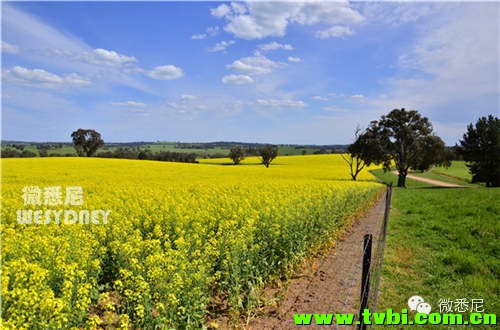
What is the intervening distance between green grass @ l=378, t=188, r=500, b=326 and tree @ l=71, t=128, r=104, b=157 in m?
87.8

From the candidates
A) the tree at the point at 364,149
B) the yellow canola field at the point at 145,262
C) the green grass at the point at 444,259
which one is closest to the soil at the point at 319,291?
the yellow canola field at the point at 145,262

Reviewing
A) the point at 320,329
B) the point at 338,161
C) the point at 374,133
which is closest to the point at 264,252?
the point at 320,329

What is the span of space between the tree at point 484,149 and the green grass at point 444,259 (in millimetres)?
35894

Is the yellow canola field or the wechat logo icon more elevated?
the yellow canola field

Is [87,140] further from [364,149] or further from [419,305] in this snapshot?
[419,305]

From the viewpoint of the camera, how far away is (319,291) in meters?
6.71

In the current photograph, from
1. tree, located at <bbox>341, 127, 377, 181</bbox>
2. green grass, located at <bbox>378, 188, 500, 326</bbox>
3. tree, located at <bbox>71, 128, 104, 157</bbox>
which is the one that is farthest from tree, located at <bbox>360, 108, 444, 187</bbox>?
tree, located at <bbox>71, 128, 104, 157</bbox>

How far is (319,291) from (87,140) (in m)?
92.4

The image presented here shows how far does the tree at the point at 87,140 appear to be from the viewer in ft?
281

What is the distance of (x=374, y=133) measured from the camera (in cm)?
4419

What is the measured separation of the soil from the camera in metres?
5.50

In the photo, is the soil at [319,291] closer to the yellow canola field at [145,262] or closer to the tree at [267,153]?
the yellow canola field at [145,262]

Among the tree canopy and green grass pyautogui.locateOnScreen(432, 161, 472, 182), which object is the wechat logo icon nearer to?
the tree canopy

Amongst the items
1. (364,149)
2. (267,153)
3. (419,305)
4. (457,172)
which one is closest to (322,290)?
(419,305)
